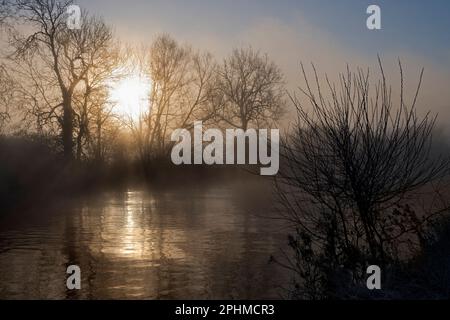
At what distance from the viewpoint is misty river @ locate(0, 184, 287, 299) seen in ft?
38.5

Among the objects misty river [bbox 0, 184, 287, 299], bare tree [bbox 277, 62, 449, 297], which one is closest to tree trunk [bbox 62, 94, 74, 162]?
misty river [bbox 0, 184, 287, 299]

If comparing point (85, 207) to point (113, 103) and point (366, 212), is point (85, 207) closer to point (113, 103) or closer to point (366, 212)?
point (113, 103)

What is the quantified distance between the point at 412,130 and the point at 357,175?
1312mm

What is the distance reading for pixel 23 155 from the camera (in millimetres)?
34562

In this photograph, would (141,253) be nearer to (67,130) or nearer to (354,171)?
(354,171)

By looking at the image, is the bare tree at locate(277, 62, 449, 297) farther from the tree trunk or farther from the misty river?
the tree trunk

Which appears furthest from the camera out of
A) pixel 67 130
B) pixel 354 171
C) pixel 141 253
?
pixel 67 130

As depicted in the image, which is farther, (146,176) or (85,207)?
(146,176)

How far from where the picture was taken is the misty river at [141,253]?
1174 centimetres

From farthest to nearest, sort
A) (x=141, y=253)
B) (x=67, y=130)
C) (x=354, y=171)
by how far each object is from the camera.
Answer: (x=67, y=130) → (x=141, y=253) → (x=354, y=171)

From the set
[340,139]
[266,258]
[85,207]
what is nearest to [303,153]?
[340,139]

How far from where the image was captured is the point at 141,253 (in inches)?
631

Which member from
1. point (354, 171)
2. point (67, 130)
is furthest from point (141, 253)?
point (67, 130)

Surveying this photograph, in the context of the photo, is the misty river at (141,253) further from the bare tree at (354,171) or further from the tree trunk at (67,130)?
the tree trunk at (67,130)
